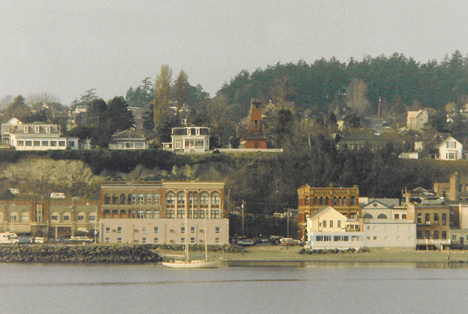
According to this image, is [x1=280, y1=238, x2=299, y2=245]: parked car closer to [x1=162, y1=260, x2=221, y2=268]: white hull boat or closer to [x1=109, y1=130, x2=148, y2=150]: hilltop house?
[x1=162, y1=260, x2=221, y2=268]: white hull boat

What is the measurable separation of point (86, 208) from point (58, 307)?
25922mm

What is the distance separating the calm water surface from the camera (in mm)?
55375

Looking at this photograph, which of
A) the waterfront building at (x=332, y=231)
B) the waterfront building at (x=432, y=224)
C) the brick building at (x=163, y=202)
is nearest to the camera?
the waterfront building at (x=332, y=231)

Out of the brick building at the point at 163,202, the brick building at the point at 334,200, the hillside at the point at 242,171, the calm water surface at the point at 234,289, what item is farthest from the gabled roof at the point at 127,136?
the calm water surface at the point at 234,289

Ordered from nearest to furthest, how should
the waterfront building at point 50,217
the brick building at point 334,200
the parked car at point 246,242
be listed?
the parked car at point 246,242
the brick building at point 334,200
the waterfront building at point 50,217

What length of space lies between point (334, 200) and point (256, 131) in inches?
802

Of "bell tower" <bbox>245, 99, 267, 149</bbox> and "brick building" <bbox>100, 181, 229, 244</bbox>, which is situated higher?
"bell tower" <bbox>245, 99, 267, 149</bbox>

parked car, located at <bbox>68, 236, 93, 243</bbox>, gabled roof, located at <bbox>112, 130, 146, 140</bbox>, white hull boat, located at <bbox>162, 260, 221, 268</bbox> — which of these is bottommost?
white hull boat, located at <bbox>162, 260, 221, 268</bbox>

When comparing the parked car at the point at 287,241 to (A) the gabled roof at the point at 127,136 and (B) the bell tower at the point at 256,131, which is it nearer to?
(B) the bell tower at the point at 256,131

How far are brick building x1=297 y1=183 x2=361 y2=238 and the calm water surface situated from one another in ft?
29.2

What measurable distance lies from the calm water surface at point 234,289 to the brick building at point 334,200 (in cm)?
890

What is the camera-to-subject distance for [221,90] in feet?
484

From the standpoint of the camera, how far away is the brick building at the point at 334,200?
7844cm

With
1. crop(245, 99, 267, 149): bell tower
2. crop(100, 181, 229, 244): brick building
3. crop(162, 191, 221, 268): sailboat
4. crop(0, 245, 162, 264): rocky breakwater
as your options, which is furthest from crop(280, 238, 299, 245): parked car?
crop(245, 99, 267, 149): bell tower
